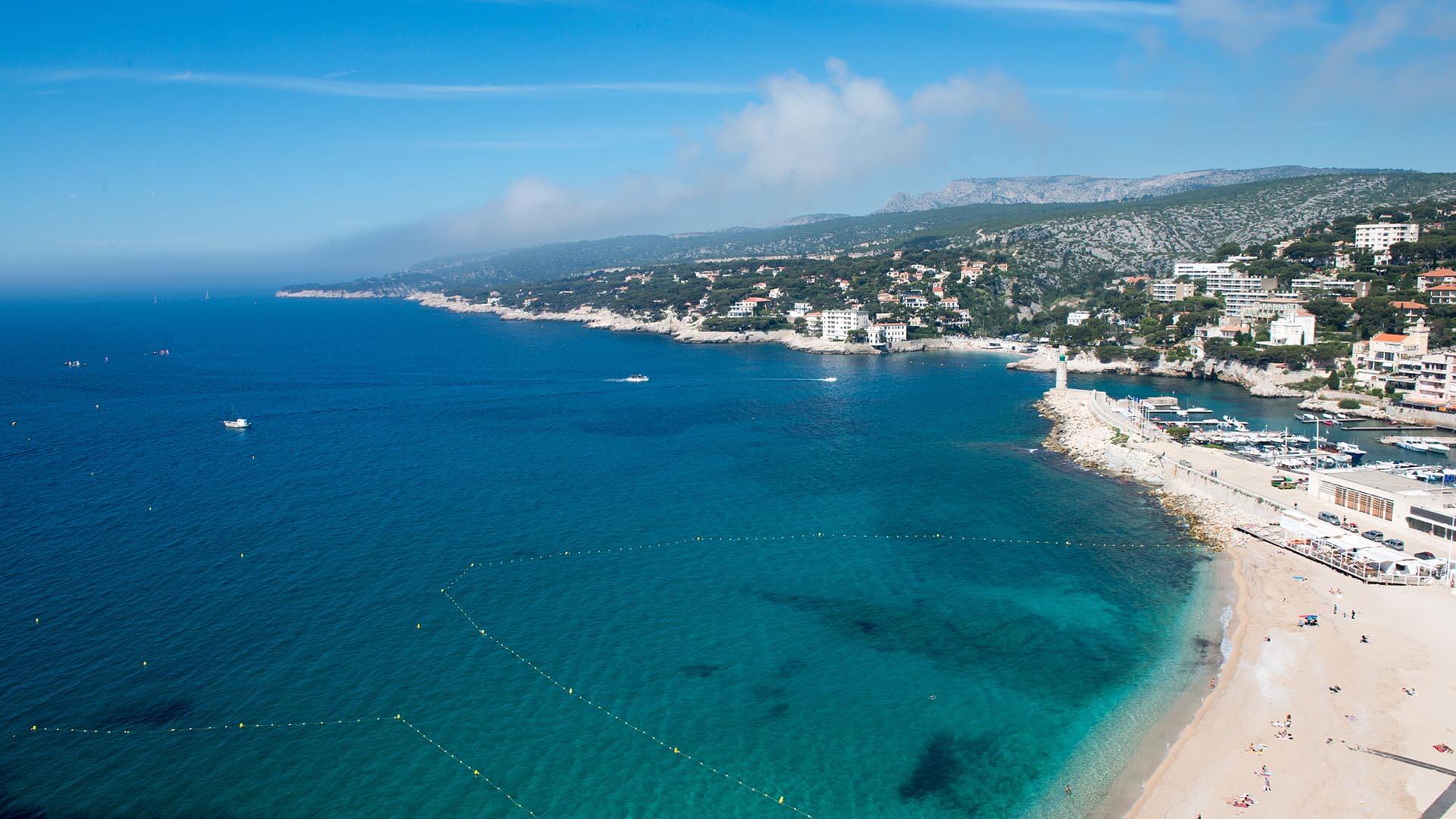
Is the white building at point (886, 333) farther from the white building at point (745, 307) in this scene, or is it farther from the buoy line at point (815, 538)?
the buoy line at point (815, 538)

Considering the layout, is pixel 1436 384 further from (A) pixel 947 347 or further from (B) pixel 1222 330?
(A) pixel 947 347

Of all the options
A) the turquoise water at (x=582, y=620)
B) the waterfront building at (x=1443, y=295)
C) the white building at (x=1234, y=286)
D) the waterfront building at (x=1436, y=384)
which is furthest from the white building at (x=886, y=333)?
the waterfront building at (x=1436, y=384)

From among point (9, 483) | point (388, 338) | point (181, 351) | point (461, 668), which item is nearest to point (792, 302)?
point (388, 338)

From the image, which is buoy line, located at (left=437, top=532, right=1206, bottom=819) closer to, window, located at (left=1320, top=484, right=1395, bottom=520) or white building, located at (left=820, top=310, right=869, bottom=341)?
window, located at (left=1320, top=484, right=1395, bottom=520)

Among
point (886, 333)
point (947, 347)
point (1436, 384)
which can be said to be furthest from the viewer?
point (886, 333)

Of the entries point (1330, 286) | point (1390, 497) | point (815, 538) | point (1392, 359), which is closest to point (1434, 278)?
point (1330, 286)

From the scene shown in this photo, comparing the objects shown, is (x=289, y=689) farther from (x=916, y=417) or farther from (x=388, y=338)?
(x=388, y=338)
